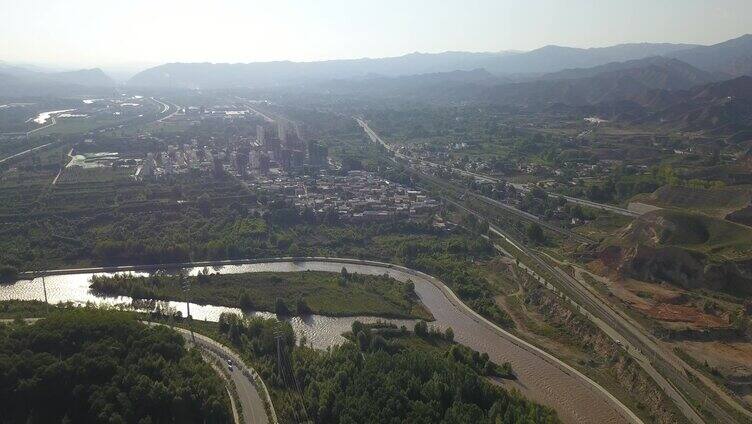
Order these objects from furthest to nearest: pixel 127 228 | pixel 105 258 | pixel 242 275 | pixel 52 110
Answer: pixel 52 110
pixel 127 228
pixel 105 258
pixel 242 275

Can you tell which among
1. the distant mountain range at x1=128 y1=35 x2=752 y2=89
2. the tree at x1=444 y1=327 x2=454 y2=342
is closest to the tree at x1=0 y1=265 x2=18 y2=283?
the tree at x1=444 y1=327 x2=454 y2=342

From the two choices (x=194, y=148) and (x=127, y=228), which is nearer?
(x=127, y=228)

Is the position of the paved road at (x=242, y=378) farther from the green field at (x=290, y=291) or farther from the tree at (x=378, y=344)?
the tree at (x=378, y=344)

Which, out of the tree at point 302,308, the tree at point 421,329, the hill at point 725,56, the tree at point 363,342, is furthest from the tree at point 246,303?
the hill at point 725,56

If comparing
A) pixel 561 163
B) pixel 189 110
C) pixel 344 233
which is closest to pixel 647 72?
pixel 561 163

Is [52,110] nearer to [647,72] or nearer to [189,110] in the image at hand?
[189,110]

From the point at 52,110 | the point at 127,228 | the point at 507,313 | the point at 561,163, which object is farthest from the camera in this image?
the point at 52,110
